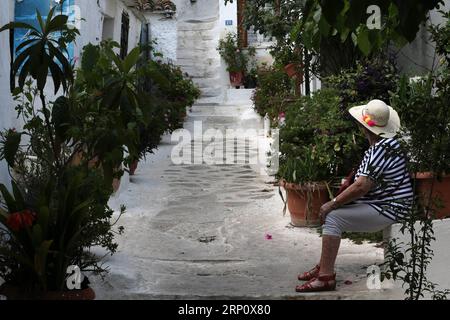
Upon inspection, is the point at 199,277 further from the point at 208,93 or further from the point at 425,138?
the point at 208,93

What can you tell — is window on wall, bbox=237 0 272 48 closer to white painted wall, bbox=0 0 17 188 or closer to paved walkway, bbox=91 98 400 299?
paved walkway, bbox=91 98 400 299

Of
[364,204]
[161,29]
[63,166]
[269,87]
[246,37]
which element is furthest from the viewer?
[246,37]

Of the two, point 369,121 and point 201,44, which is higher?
point 201,44

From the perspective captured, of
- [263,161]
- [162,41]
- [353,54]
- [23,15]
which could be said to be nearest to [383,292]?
[353,54]

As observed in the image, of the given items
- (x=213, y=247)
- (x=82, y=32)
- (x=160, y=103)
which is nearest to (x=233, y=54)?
(x=82, y=32)

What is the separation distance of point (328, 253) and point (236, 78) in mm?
13829

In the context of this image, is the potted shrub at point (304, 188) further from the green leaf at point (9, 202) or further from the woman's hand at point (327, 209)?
the green leaf at point (9, 202)

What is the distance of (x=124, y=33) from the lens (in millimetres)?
13398

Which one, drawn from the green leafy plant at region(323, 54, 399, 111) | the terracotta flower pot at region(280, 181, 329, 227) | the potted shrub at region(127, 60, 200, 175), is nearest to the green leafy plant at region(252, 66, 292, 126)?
the potted shrub at region(127, 60, 200, 175)

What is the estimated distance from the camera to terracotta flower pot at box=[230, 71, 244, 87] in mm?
18250

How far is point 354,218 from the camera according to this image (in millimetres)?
4746

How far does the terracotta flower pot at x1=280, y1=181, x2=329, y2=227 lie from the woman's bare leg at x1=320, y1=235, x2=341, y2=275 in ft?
5.93

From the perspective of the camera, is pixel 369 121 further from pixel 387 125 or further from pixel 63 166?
pixel 63 166

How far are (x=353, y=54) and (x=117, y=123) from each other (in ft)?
15.5
